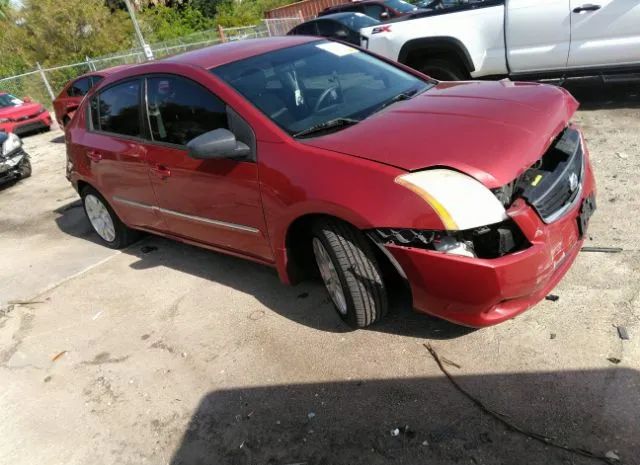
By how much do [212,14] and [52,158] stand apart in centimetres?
3139

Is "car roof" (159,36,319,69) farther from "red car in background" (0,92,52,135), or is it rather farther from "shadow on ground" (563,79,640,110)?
"red car in background" (0,92,52,135)

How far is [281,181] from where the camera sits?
10.3 ft

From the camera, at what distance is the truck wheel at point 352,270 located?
115 inches

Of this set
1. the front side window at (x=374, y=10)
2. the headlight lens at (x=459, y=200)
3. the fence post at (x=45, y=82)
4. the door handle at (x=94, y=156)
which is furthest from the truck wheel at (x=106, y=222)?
the fence post at (x=45, y=82)

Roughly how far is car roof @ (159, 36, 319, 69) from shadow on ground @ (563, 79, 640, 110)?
4.24 metres

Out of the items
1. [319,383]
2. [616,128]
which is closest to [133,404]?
[319,383]

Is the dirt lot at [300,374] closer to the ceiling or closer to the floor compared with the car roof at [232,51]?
closer to the floor

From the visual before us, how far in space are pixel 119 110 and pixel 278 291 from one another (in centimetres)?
206

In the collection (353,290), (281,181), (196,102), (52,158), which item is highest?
(196,102)

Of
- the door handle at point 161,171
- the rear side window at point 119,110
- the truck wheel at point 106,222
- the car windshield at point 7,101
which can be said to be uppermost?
the rear side window at point 119,110

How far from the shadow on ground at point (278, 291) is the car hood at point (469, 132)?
0.94m

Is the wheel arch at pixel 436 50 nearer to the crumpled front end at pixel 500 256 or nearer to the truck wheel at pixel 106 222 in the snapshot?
the truck wheel at pixel 106 222

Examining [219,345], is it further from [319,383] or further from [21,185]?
[21,185]

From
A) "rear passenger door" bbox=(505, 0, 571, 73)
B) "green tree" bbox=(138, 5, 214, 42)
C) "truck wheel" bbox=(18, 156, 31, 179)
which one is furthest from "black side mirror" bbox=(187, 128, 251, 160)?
"green tree" bbox=(138, 5, 214, 42)
